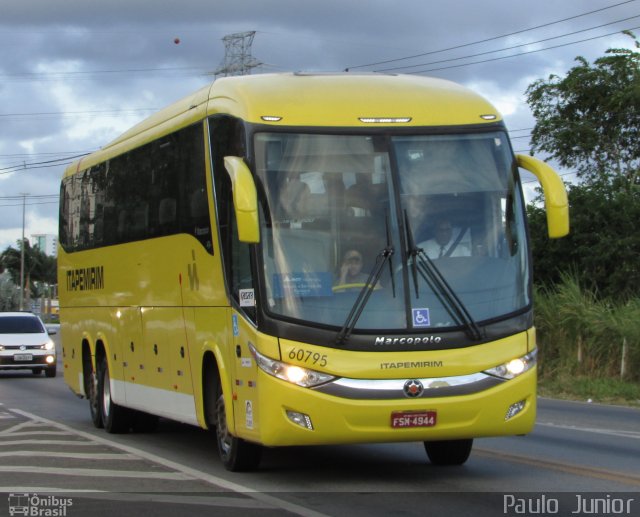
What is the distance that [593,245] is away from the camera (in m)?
37.4

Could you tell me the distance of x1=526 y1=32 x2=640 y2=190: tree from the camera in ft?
151

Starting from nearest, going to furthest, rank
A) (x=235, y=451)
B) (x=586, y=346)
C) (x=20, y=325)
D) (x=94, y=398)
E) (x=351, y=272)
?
(x=351, y=272) → (x=235, y=451) → (x=94, y=398) → (x=586, y=346) → (x=20, y=325)

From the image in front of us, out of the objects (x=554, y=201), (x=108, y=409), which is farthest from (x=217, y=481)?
(x=108, y=409)

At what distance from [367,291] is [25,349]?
23059 millimetres

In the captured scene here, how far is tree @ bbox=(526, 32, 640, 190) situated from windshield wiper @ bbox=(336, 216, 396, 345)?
35910 mm

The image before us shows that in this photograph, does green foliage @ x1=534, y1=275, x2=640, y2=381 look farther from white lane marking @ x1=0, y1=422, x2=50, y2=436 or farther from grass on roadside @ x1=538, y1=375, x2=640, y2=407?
white lane marking @ x1=0, y1=422, x2=50, y2=436

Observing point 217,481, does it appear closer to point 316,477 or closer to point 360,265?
point 316,477

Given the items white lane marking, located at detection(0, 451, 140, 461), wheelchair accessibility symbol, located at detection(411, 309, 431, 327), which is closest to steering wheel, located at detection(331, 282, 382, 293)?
wheelchair accessibility symbol, located at detection(411, 309, 431, 327)

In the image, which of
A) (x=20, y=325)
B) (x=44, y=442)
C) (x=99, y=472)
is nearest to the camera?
(x=99, y=472)

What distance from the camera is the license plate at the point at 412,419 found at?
34.3 feet

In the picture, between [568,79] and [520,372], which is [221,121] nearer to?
[520,372]

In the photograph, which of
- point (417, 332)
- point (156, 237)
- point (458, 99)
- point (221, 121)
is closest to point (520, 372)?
point (417, 332)

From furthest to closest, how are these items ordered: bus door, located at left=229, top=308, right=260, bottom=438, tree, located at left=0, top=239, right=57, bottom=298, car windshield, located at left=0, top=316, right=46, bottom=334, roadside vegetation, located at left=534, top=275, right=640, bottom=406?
tree, located at left=0, top=239, right=57, bottom=298, car windshield, located at left=0, top=316, right=46, bottom=334, roadside vegetation, located at left=534, top=275, right=640, bottom=406, bus door, located at left=229, top=308, right=260, bottom=438

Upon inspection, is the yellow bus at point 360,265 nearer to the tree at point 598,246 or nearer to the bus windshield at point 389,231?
the bus windshield at point 389,231
